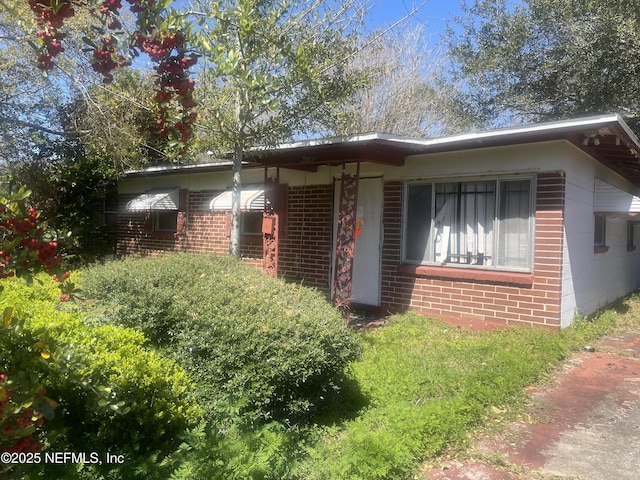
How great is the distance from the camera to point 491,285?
22.0ft

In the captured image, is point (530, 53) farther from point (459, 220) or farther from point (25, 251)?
point (25, 251)

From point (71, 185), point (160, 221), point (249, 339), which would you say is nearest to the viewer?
point (249, 339)

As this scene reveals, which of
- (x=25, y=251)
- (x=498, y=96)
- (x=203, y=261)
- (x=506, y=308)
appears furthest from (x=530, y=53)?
(x=25, y=251)

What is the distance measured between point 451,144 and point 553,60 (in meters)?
7.38

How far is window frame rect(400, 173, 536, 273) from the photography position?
6.51 meters

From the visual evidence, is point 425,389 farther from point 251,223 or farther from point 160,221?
point 160,221

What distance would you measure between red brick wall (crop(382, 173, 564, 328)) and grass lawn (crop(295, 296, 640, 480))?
1.01 ft

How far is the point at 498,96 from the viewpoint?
13.6 m

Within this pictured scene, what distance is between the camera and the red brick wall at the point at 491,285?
6281 mm

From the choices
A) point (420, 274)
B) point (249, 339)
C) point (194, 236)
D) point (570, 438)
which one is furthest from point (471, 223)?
point (194, 236)

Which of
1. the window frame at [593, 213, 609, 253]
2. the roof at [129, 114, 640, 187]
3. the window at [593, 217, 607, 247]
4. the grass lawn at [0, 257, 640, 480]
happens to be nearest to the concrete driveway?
the grass lawn at [0, 257, 640, 480]

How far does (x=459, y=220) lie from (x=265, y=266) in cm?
328

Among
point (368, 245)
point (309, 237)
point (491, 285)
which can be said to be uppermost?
point (309, 237)

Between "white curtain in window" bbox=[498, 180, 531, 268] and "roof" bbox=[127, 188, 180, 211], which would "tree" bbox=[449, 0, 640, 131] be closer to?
"white curtain in window" bbox=[498, 180, 531, 268]
